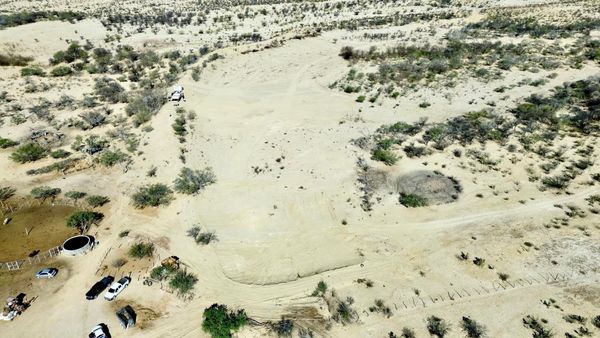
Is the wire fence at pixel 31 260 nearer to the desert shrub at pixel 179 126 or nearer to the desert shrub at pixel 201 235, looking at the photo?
the desert shrub at pixel 201 235

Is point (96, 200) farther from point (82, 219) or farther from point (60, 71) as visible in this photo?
point (60, 71)

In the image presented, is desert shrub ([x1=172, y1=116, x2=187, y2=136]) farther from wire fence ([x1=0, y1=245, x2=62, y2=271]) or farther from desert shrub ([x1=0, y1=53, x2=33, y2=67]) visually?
desert shrub ([x1=0, y1=53, x2=33, y2=67])

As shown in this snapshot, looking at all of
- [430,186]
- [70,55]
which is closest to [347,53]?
[430,186]

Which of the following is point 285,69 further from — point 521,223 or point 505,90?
point 521,223

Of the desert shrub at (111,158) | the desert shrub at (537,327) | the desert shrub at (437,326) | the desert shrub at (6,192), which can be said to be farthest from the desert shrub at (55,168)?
the desert shrub at (537,327)

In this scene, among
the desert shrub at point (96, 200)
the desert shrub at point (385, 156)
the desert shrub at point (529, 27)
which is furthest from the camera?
the desert shrub at point (529, 27)

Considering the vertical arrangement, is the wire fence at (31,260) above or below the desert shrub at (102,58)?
below
